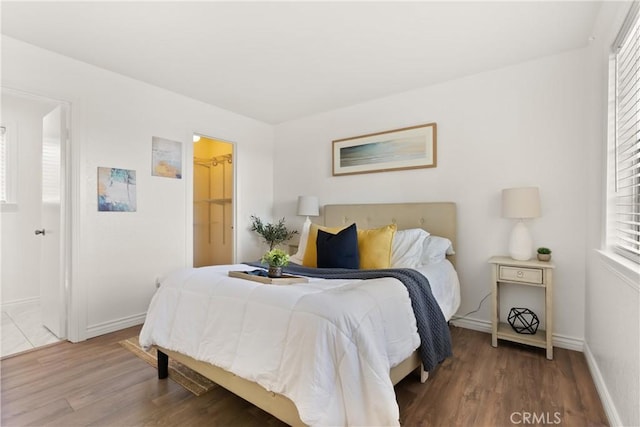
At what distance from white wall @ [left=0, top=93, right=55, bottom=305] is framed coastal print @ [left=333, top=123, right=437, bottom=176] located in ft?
11.6

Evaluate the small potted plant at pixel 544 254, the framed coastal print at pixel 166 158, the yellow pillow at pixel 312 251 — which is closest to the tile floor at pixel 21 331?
the framed coastal print at pixel 166 158

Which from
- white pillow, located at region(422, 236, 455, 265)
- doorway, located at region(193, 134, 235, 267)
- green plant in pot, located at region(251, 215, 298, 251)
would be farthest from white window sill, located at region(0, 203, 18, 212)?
white pillow, located at region(422, 236, 455, 265)

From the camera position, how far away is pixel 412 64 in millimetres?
2861

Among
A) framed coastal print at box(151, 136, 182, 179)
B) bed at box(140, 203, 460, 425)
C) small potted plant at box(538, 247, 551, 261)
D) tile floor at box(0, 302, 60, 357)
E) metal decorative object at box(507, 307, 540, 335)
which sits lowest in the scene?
tile floor at box(0, 302, 60, 357)

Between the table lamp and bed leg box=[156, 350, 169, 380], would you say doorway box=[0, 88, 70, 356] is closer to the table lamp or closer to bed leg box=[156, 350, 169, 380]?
bed leg box=[156, 350, 169, 380]

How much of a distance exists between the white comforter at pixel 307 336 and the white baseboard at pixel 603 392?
987 mm

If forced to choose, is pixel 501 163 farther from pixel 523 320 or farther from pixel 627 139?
pixel 523 320

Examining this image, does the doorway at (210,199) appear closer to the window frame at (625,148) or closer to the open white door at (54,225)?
the open white door at (54,225)

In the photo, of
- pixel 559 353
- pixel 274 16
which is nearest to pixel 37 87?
pixel 274 16

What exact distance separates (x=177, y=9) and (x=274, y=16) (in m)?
0.65

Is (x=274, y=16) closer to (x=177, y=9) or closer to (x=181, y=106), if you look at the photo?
(x=177, y=9)

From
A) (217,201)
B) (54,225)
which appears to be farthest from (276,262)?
(217,201)

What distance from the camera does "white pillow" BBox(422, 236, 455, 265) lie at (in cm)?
279

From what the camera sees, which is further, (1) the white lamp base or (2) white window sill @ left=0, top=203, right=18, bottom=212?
(2) white window sill @ left=0, top=203, right=18, bottom=212
